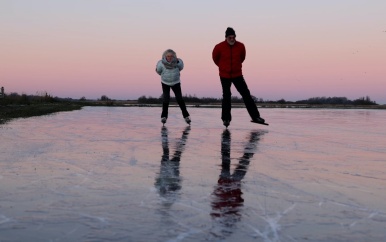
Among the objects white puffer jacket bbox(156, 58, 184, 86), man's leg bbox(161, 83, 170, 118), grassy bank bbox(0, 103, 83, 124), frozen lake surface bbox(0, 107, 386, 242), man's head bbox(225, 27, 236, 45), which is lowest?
frozen lake surface bbox(0, 107, 386, 242)

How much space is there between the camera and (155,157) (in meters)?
5.80

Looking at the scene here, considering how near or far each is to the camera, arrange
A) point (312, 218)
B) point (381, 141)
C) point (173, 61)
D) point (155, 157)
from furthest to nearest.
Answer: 1. point (173, 61)
2. point (381, 141)
3. point (155, 157)
4. point (312, 218)

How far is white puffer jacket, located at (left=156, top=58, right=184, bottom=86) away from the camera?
40.1 ft

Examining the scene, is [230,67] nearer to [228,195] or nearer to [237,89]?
[237,89]

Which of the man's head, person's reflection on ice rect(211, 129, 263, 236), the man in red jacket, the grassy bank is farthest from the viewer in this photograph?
the grassy bank

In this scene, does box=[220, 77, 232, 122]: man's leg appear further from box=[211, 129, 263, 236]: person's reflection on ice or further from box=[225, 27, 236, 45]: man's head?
box=[211, 129, 263, 236]: person's reflection on ice

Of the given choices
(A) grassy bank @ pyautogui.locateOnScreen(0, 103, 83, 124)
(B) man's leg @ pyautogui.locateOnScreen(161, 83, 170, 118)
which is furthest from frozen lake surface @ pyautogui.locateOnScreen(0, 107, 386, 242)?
(A) grassy bank @ pyautogui.locateOnScreen(0, 103, 83, 124)

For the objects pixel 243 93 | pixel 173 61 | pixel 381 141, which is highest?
pixel 173 61

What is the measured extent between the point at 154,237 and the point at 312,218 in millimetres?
1074

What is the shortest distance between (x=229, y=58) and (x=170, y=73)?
2044 millimetres

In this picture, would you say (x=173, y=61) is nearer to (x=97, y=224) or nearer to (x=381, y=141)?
(x=381, y=141)

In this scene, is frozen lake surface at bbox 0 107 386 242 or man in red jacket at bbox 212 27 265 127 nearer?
frozen lake surface at bbox 0 107 386 242

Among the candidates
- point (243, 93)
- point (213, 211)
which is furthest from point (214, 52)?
point (213, 211)

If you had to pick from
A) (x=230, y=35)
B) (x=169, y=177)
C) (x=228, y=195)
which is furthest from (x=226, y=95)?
(x=228, y=195)
